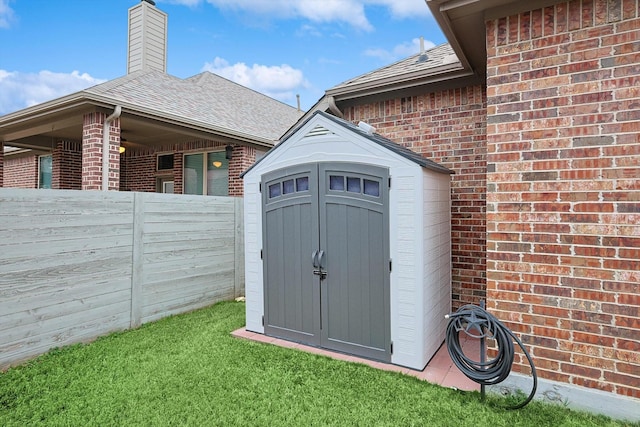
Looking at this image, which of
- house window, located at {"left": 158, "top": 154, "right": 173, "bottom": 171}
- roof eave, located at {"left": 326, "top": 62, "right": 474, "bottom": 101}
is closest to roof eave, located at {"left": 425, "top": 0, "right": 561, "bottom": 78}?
roof eave, located at {"left": 326, "top": 62, "right": 474, "bottom": 101}

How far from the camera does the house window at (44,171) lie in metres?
10.8

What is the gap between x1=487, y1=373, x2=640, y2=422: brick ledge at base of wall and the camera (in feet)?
8.02

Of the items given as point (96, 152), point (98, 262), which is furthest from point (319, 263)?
point (96, 152)

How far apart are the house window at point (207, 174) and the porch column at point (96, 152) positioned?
2670 mm

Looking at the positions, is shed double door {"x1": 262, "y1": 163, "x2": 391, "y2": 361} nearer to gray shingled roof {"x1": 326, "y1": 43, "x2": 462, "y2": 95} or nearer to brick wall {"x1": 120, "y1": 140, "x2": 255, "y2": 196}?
gray shingled roof {"x1": 326, "y1": 43, "x2": 462, "y2": 95}

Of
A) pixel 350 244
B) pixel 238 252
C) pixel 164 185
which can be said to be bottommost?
pixel 238 252

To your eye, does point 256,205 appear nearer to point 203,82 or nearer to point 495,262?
point 495,262

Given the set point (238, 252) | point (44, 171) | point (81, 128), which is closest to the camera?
point (238, 252)

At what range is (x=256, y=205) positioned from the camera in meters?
4.35

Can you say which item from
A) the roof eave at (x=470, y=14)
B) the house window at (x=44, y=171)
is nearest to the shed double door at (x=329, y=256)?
the roof eave at (x=470, y=14)

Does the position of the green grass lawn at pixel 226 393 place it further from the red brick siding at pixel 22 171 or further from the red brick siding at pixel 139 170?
the red brick siding at pixel 22 171

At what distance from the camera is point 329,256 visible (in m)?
3.75

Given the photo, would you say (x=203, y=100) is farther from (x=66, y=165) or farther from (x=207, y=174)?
(x=66, y=165)

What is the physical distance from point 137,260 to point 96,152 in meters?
2.31
